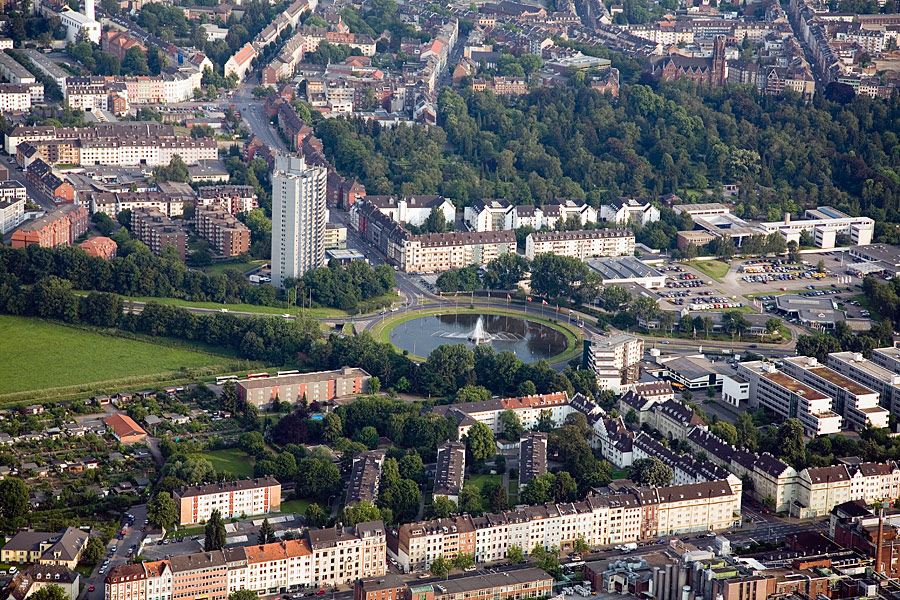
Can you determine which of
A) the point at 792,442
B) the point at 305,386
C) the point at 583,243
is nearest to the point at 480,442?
the point at 305,386

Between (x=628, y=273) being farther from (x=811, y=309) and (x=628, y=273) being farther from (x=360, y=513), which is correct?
(x=360, y=513)

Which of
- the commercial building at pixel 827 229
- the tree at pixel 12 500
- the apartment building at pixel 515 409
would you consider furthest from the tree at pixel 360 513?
the commercial building at pixel 827 229

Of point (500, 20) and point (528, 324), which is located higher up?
point (500, 20)

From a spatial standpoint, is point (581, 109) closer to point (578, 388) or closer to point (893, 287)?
point (893, 287)

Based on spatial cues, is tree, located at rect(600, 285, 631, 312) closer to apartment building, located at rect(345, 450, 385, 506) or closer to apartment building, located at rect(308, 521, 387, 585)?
apartment building, located at rect(345, 450, 385, 506)

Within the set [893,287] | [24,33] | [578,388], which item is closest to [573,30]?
[24,33]

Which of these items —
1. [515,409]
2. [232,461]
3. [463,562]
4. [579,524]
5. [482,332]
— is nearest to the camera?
[463,562]

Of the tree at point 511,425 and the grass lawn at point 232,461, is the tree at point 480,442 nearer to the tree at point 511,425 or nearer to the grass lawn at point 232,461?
the tree at point 511,425
